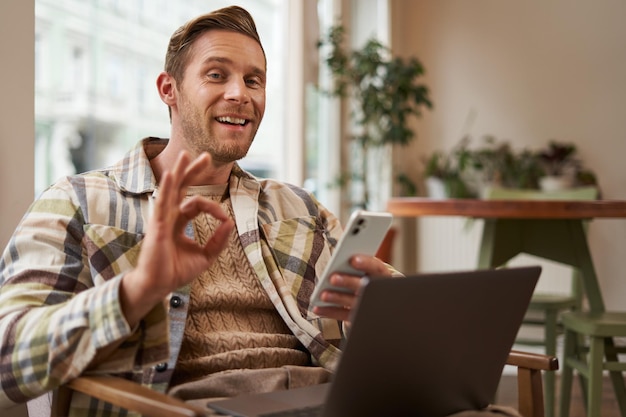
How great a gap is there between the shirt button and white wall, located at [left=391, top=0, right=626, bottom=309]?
13.8 feet

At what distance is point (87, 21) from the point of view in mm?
2576

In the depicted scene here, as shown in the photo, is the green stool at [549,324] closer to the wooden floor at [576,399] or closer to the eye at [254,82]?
the wooden floor at [576,399]

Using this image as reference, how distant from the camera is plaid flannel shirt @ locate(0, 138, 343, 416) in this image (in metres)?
1.19

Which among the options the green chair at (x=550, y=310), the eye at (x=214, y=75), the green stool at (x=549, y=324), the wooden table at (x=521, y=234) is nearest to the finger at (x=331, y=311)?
the eye at (x=214, y=75)

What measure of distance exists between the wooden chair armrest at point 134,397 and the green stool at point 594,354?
166 centimetres

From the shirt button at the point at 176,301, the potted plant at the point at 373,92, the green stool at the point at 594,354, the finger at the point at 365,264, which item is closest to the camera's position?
the finger at the point at 365,264

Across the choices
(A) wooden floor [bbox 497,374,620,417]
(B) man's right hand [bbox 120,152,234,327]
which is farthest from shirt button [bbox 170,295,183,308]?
(A) wooden floor [bbox 497,374,620,417]

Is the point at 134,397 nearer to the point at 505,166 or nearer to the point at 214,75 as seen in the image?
the point at 214,75

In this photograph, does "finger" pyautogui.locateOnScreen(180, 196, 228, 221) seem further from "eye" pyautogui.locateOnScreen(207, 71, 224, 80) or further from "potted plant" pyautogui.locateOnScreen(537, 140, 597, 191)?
"potted plant" pyautogui.locateOnScreen(537, 140, 597, 191)

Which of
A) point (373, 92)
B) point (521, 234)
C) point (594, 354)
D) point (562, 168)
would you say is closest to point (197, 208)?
point (594, 354)

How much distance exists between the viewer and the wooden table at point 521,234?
271 cm

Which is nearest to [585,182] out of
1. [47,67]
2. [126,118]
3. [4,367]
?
[126,118]

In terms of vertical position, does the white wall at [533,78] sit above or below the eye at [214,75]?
above

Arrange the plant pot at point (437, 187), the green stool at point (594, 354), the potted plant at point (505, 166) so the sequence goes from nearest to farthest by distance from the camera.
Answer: the green stool at point (594, 354)
the potted plant at point (505, 166)
the plant pot at point (437, 187)
